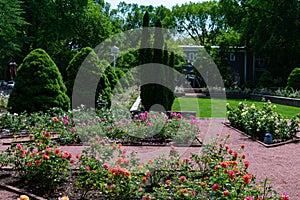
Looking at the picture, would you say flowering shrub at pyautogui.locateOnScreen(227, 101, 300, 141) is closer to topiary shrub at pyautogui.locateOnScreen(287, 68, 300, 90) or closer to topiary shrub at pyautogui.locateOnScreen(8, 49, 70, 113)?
topiary shrub at pyautogui.locateOnScreen(8, 49, 70, 113)

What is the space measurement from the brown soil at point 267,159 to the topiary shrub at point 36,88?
120 inches

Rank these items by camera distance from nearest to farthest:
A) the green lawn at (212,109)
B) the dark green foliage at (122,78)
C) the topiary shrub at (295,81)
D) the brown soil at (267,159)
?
the brown soil at (267,159) → the green lawn at (212,109) → the dark green foliage at (122,78) → the topiary shrub at (295,81)

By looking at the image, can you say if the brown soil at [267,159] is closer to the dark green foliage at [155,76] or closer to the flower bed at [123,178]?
the flower bed at [123,178]

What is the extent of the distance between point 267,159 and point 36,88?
7170 millimetres

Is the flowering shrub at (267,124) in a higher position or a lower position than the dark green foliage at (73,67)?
lower

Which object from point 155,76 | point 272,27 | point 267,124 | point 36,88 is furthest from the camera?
point 272,27

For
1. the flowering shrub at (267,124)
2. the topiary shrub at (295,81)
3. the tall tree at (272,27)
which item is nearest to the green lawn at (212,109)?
the flowering shrub at (267,124)

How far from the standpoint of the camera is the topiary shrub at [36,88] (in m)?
10.8

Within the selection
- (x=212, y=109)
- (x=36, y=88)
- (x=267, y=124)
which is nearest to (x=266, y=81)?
(x=212, y=109)

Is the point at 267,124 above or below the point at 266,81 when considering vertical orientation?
below

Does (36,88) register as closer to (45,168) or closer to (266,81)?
(45,168)

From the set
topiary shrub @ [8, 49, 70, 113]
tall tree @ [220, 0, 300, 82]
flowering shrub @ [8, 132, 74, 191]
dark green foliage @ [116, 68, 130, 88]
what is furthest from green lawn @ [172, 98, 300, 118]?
tall tree @ [220, 0, 300, 82]

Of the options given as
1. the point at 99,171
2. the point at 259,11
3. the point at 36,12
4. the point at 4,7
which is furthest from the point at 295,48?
the point at 99,171

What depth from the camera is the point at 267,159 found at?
23.3ft
